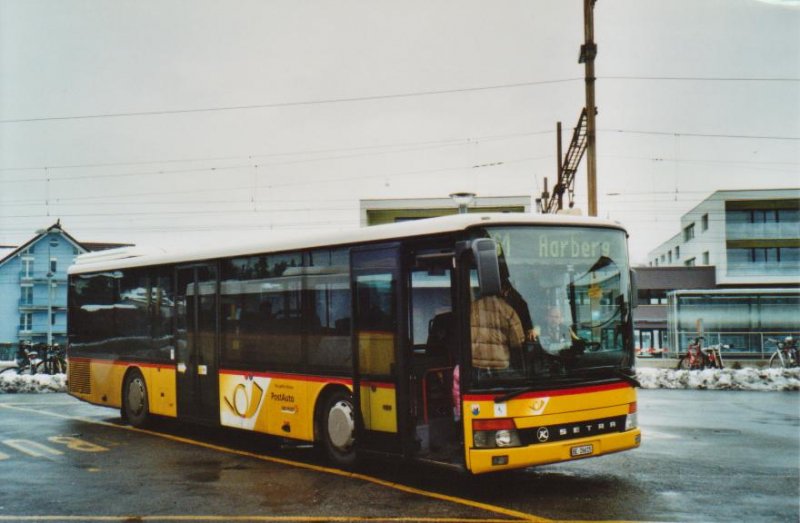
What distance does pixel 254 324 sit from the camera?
36.5 ft

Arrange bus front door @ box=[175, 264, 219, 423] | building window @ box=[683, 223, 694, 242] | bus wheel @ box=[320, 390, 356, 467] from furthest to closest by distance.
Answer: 1. building window @ box=[683, 223, 694, 242]
2. bus front door @ box=[175, 264, 219, 423]
3. bus wheel @ box=[320, 390, 356, 467]

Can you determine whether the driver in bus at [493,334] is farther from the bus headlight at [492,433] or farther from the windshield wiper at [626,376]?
the windshield wiper at [626,376]

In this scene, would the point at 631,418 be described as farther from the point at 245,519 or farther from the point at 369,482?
the point at 245,519

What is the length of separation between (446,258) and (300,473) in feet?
10.9

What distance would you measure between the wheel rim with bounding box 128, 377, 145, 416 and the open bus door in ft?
20.2

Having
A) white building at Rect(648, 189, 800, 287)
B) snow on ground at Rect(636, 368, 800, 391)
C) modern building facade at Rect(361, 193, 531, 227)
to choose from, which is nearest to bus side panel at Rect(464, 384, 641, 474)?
snow on ground at Rect(636, 368, 800, 391)

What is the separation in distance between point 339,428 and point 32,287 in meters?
69.4

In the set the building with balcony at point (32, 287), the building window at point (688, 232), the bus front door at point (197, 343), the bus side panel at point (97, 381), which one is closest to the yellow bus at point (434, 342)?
the bus front door at point (197, 343)

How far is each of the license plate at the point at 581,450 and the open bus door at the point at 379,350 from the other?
1712 mm

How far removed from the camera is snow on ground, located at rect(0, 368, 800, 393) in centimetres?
2114

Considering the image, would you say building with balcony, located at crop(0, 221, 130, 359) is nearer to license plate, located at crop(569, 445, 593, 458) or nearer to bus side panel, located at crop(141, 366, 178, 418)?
bus side panel, located at crop(141, 366, 178, 418)

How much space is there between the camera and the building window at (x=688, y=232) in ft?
217

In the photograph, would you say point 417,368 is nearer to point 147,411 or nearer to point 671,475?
point 671,475

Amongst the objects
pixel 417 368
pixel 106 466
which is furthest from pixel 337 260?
pixel 106 466
